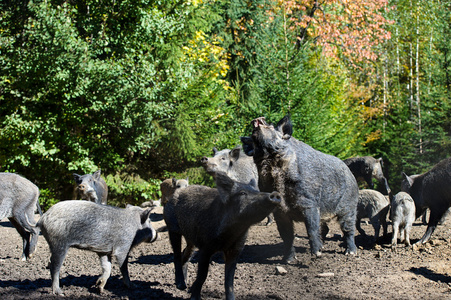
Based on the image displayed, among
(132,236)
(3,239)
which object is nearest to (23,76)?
(3,239)

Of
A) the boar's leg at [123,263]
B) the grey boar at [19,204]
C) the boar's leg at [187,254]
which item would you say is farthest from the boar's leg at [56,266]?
the grey boar at [19,204]

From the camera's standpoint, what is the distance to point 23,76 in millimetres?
14727

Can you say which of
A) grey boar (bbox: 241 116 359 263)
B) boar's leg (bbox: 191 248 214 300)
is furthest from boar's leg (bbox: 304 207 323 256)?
boar's leg (bbox: 191 248 214 300)

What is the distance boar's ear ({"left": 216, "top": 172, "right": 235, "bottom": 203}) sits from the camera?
194 inches

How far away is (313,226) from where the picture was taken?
22.7 ft

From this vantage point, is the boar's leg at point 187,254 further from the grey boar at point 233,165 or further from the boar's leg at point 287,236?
the grey boar at point 233,165

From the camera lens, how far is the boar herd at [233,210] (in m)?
5.00

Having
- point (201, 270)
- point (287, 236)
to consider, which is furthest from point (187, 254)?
point (287, 236)

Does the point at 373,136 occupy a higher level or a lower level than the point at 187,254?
higher

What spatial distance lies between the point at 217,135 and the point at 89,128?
428 cm

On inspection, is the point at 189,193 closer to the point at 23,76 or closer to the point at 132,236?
the point at 132,236

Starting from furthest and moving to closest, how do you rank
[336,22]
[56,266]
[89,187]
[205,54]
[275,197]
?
[336,22] → [205,54] → [89,187] → [56,266] → [275,197]

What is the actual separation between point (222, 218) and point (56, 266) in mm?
1968

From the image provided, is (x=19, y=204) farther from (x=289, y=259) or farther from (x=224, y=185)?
(x=224, y=185)
